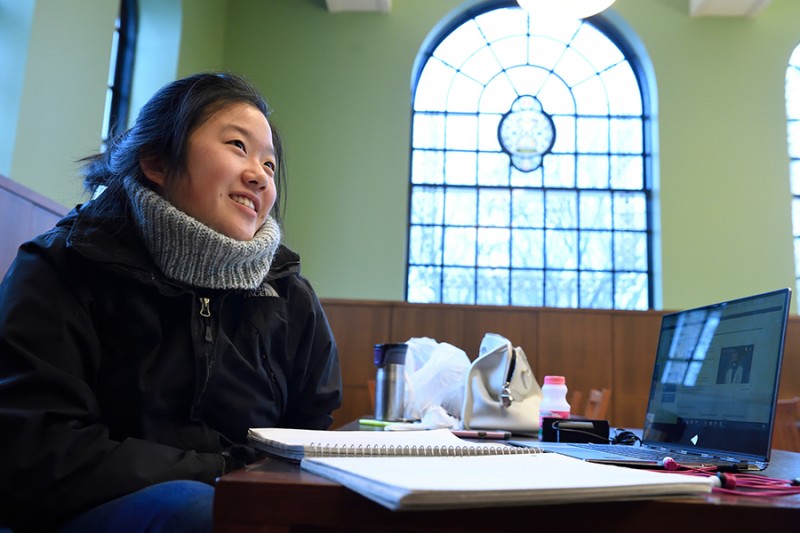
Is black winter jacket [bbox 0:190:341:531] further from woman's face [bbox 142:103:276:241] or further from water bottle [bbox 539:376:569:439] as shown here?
water bottle [bbox 539:376:569:439]

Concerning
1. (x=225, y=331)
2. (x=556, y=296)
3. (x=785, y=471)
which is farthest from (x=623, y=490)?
(x=556, y=296)

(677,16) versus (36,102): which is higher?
(677,16)

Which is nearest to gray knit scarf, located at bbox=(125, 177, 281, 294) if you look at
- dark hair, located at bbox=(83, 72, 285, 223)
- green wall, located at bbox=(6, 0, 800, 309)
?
dark hair, located at bbox=(83, 72, 285, 223)

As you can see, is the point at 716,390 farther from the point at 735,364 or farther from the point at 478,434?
the point at 478,434

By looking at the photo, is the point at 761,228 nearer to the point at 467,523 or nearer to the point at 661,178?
the point at 661,178

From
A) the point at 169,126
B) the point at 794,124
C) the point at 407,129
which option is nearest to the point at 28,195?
the point at 169,126

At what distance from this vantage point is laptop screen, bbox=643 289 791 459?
1.00 m

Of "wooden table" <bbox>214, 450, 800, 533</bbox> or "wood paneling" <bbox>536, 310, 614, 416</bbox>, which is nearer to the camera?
"wooden table" <bbox>214, 450, 800, 533</bbox>

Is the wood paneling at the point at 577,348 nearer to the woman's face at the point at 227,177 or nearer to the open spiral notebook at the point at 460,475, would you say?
the woman's face at the point at 227,177

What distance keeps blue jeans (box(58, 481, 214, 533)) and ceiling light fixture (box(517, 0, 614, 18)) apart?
348 cm

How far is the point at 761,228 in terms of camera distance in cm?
576

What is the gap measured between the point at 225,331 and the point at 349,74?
5.09 m

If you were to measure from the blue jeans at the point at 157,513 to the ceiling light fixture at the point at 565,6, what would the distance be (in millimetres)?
3480

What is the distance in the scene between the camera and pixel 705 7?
5918 millimetres
